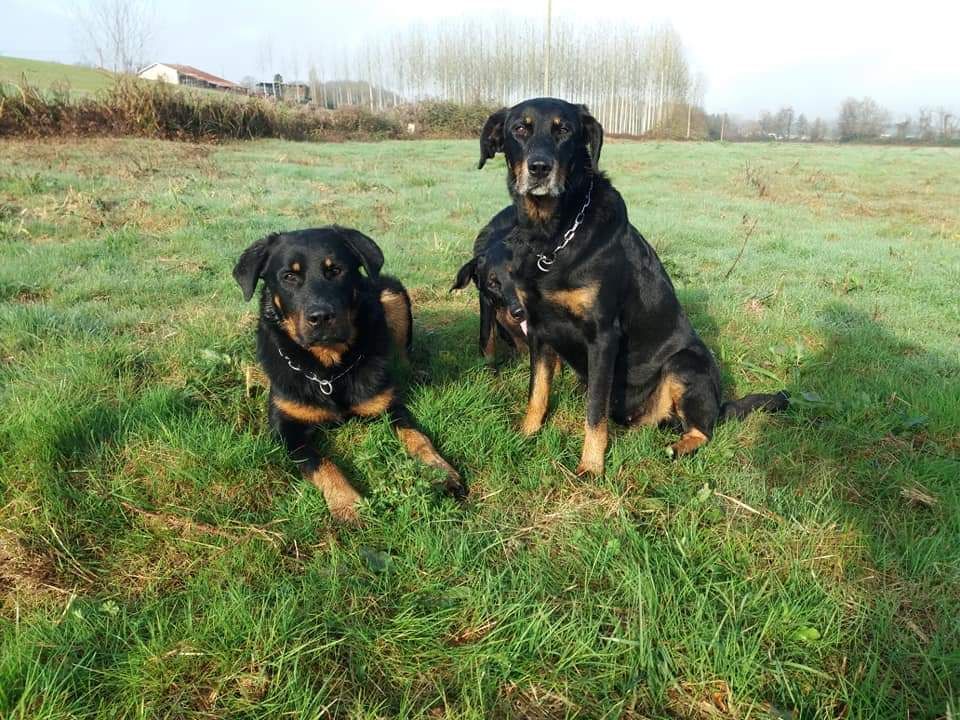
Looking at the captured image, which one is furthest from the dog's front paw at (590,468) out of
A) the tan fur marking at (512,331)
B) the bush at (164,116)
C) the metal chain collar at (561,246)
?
the bush at (164,116)

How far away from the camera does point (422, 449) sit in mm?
3221

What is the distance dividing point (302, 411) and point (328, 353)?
0.37m

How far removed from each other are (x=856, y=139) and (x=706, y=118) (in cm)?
1556

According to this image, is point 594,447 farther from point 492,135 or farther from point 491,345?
point 492,135

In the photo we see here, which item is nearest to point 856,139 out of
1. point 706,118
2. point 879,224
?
point 706,118

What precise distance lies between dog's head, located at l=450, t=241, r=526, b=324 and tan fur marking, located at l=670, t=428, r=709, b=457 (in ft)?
4.01

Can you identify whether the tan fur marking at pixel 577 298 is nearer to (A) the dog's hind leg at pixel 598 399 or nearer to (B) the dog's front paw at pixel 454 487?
(A) the dog's hind leg at pixel 598 399

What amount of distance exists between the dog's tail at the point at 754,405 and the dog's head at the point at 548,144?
1.72 meters

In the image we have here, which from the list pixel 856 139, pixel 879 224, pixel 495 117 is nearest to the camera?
pixel 495 117

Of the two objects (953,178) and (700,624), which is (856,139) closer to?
(953,178)

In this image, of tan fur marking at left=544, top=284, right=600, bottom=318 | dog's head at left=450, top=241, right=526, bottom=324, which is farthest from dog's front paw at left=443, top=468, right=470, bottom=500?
dog's head at left=450, top=241, right=526, bottom=324

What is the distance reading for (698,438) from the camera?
3574 mm

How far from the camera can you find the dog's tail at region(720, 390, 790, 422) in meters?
3.74

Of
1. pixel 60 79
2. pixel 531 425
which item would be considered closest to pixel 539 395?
pixel 531 425
